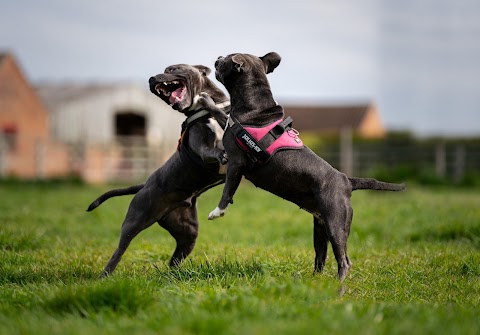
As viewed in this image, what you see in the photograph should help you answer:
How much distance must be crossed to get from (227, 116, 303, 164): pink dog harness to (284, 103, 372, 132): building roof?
42148 millimetres

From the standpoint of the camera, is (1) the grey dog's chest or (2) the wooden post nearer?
(1) the grey dog's chest

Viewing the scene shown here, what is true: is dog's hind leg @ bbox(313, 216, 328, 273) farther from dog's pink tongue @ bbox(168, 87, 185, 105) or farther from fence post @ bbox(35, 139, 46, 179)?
fence post @ bbox(35, 139, 46, 179)

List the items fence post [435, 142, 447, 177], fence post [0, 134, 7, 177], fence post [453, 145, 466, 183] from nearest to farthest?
fence post [453, 145, 466, 183] < fence post [435, 142, 447, 177] < fence post [0, 134, 7, 177]

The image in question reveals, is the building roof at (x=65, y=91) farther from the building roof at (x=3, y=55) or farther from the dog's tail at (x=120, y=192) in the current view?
the dog's tail at (x=120, y=192)

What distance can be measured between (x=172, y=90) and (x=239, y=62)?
0.78m

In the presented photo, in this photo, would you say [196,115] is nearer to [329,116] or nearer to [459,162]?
[459,162]

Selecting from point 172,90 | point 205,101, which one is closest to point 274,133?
point 205,101

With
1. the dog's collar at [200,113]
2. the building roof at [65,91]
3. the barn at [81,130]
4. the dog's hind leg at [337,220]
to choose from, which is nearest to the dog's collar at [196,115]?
the dog's collar at [200,113]

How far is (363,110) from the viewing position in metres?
48.8

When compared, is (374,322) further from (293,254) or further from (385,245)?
(385,245)

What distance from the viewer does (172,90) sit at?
19.2ft

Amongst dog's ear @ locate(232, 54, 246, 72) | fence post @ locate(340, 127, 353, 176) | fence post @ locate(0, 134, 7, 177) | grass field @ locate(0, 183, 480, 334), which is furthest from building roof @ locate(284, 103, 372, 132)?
dog's ear @ locate(232, 54, 246, 72)

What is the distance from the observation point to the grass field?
12.1 ft

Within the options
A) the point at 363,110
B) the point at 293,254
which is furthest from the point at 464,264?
the point at 363,110
